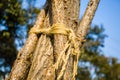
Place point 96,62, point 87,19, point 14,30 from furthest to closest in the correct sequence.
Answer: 1. point 96,62
2. point 14,30
3. point 87,19

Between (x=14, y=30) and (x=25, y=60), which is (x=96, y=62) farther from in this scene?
(x=25, y=60)

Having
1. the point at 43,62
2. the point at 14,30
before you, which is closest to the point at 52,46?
the point at 43,62

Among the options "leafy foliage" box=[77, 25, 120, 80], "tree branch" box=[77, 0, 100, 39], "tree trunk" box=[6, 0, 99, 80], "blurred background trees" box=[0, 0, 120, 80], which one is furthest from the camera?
"leafy foliage" box=[77, 25, 120, 80]

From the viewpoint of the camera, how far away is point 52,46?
7.36 ft

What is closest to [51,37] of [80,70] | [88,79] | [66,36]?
[66,36]

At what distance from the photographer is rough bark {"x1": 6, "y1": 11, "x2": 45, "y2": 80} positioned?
2.42 metres

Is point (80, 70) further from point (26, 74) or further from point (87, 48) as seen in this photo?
point (26, 74)

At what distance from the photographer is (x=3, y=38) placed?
64.8 ft

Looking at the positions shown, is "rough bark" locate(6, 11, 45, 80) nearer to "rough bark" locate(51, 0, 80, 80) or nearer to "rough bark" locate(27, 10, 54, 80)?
"rough bark" locate(27, 10, 54, 80)

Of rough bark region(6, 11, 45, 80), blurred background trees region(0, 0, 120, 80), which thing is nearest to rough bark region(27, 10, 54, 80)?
rough bark region(6, 11, 45, 80)

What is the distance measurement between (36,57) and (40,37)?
187 mm

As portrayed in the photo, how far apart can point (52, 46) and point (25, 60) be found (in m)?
0.30

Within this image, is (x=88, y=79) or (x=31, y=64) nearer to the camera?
(x=31, y=64)

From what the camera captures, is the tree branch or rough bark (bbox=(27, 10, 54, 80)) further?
the tree branch
